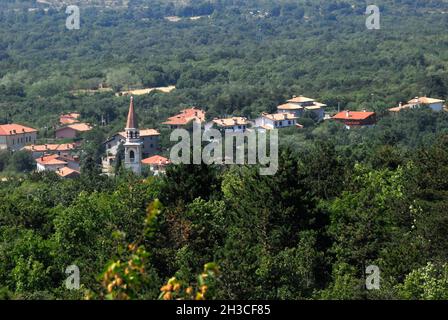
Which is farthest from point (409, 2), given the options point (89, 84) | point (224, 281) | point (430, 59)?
point (224, 281)

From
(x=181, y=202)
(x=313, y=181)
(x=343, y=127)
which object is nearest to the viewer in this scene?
(x=181, y=202)

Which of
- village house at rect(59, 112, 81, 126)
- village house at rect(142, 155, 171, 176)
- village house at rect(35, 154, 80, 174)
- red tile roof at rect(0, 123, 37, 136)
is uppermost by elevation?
village house at rect(142, 155, 171, 176)

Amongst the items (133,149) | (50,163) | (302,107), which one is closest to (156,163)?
(133,149)

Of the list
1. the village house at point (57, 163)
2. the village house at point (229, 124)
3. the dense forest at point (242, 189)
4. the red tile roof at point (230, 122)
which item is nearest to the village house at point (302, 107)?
the dense forest at point (242, 189)

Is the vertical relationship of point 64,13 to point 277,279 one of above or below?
below

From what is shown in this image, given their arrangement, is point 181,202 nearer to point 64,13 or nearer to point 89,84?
point 89,84

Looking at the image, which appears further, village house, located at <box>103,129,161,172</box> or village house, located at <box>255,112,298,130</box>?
village house, located at <box>255,112,298,130</box>

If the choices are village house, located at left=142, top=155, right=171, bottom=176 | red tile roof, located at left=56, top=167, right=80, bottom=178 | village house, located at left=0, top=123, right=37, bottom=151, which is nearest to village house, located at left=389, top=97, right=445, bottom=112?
village house, located at left=142, top=155, right=171, bottom=176

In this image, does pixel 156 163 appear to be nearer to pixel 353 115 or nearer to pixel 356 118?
pixel 356 118

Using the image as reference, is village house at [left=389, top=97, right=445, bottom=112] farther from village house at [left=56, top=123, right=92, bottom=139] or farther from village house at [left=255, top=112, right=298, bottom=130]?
village house at [left=56, top=123, right=92, bottom=139]
